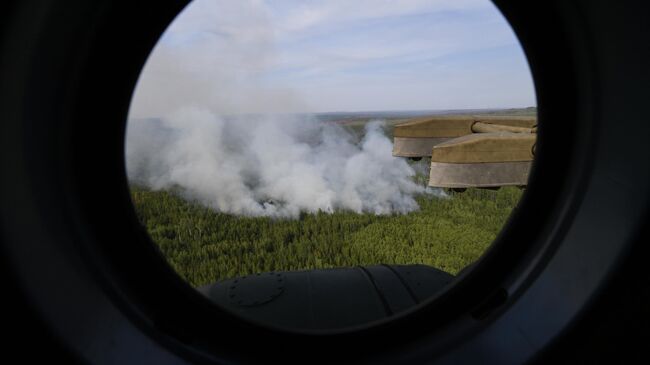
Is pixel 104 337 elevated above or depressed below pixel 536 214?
below

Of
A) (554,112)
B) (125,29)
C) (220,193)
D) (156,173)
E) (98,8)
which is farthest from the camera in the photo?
(220,193)

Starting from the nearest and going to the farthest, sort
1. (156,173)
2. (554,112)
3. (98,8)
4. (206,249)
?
1. (98,8)
2. (554,112)
3. (206,249)
4. (156,173)

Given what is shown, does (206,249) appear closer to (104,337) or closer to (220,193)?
(220,193)

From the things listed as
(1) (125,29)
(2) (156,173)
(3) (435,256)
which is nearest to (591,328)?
(1) (125,29)
